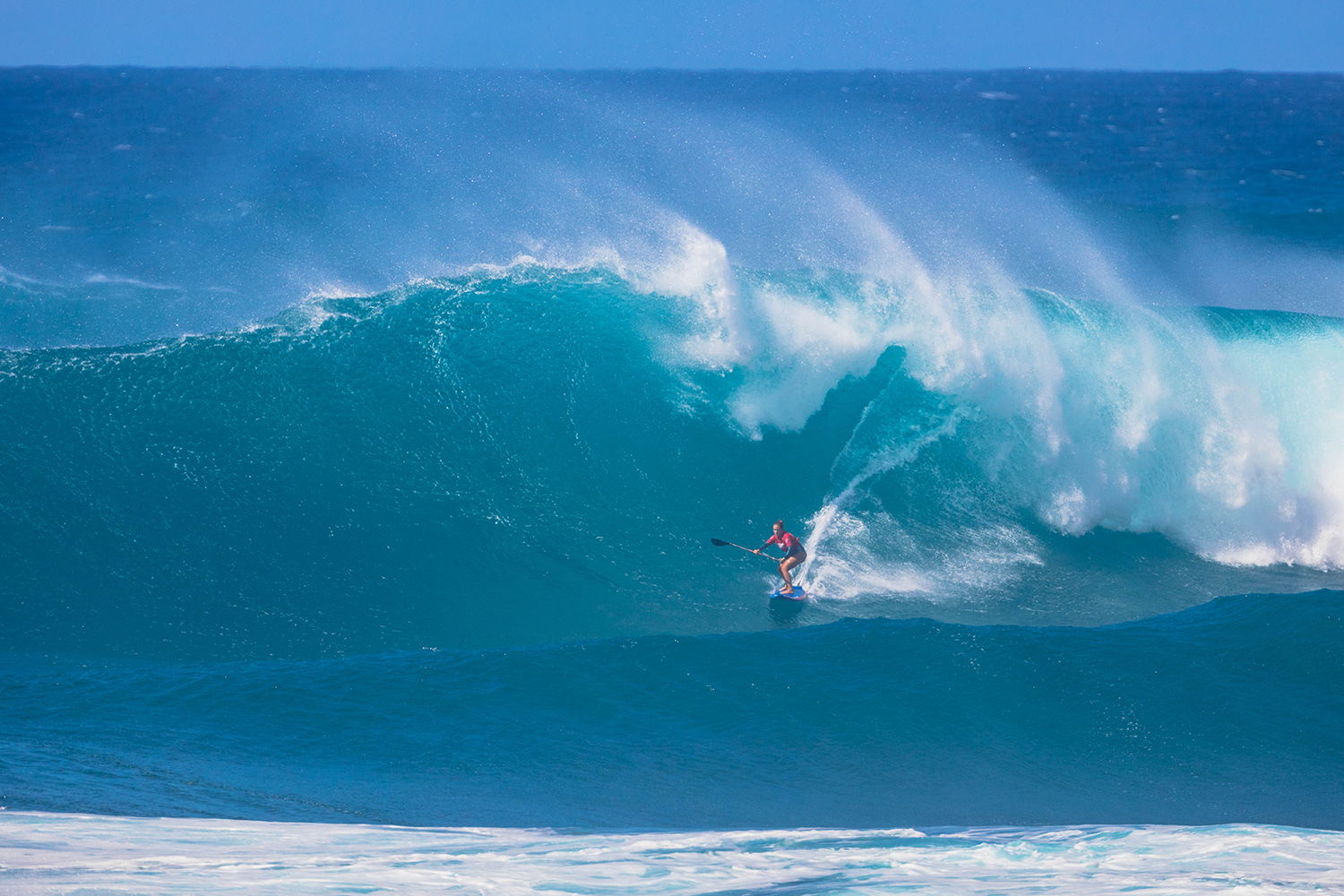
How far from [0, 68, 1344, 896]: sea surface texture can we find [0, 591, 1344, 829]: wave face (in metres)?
0.04

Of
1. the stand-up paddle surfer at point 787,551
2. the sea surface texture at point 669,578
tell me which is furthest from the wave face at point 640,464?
the stand-up paddle surfer at point 787,551

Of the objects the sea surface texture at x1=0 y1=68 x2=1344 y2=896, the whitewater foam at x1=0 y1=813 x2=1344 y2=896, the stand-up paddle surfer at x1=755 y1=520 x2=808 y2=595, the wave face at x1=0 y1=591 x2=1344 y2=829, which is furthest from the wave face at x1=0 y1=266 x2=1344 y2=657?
the whitewater foam at x1=0 y1=813 x2=1344 y2=896

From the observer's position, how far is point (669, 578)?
10508 mm

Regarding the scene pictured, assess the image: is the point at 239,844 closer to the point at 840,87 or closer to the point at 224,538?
the point at 224,538

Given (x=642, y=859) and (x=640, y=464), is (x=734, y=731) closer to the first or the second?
(x=642, y=859)

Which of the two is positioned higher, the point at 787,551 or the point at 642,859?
the point at 787,551

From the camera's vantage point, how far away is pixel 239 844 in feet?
18.6

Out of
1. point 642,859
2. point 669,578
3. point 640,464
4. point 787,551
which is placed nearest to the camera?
point 642,859

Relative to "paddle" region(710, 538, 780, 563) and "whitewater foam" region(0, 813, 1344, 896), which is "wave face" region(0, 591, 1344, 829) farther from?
"paddle" region(710, 538, 780, 563)

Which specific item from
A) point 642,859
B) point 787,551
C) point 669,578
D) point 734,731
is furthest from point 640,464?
point 642,859

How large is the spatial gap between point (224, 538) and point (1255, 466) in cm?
1164

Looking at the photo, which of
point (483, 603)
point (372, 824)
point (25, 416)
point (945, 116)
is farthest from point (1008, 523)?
point (945, 116)

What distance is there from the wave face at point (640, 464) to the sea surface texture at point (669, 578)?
0.05 m

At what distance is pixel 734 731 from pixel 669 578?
9.23ft
